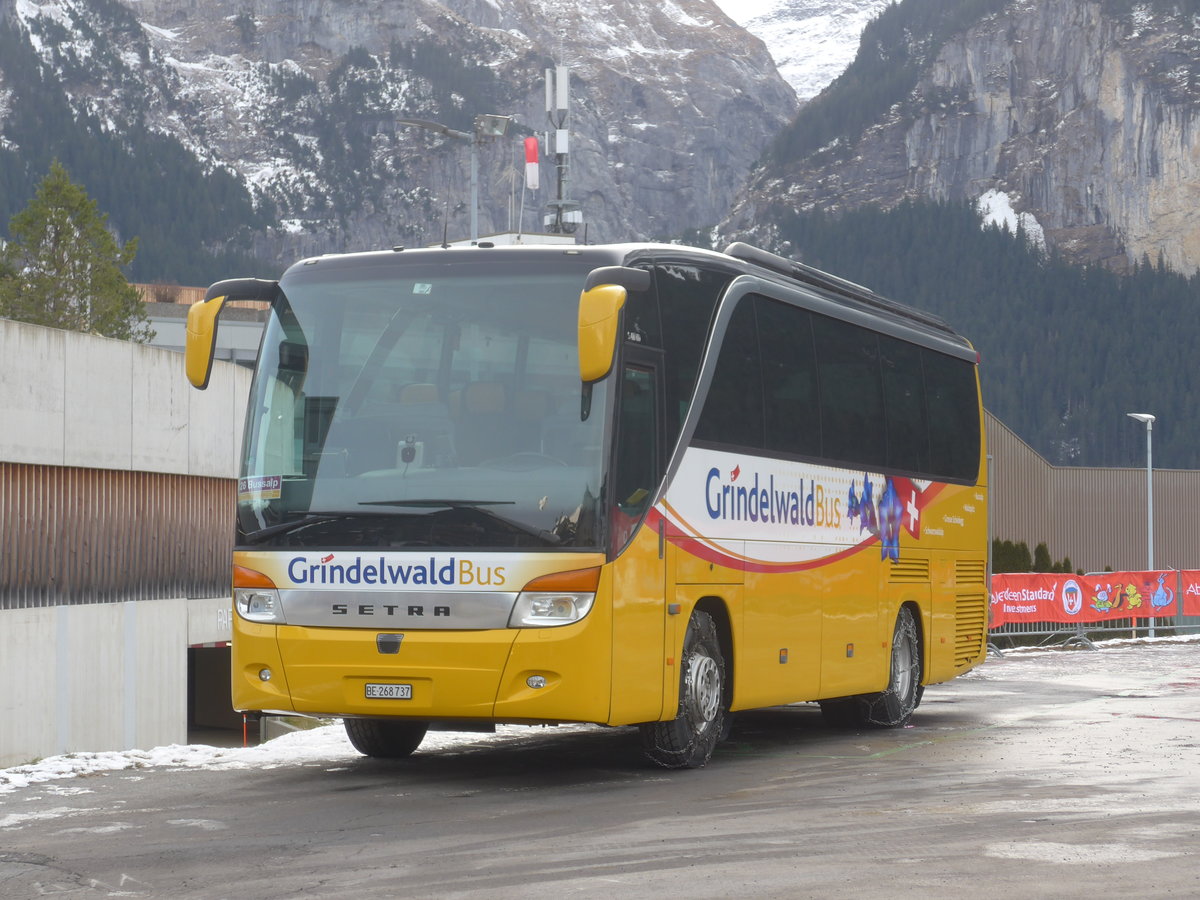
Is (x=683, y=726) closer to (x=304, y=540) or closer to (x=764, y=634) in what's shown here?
(x=764, y=634)

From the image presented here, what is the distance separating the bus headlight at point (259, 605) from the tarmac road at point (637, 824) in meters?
1.01

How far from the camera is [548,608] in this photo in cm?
1062

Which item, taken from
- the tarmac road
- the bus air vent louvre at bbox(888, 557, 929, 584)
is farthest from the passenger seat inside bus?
the bus air vent louvre at bbox(888, 557, 929, 584)

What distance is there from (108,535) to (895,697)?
1183 centimetres

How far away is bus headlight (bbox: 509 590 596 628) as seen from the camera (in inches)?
418

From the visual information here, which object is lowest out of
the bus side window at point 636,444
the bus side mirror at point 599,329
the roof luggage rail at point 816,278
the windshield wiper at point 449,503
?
the windshield wiper at point 449,503

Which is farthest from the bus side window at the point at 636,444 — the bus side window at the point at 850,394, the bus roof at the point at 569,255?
the bus side window at the point at 850,394

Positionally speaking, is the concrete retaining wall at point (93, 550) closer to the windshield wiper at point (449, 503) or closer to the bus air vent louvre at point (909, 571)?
the bus air vent louvre at point (909, 571)

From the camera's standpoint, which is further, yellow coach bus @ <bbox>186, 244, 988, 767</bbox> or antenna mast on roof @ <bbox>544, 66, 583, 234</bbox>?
antenna mast on roof @ <bbox>544, 66, 583, 234</bbox>

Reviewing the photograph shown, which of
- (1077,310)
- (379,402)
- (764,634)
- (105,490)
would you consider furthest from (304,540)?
(1077,310)

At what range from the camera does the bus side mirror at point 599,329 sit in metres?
10.1

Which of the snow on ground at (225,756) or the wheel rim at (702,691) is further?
the snow on ground at (225,756)

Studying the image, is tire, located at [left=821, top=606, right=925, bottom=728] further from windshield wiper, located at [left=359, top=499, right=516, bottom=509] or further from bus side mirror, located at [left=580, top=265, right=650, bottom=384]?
bus side mirror, located at [left=580, top=265, right=650, bottom=384]

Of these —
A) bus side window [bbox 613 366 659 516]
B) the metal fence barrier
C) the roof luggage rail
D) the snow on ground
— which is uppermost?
the roof luggage rail
